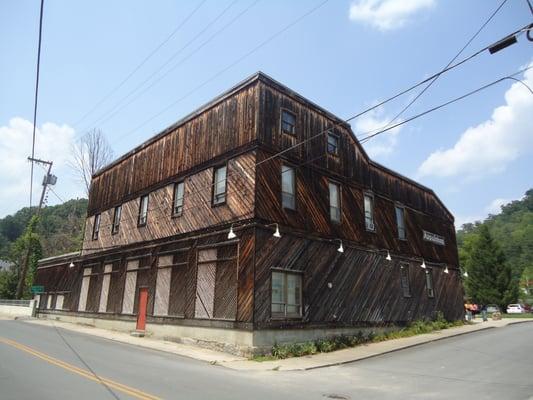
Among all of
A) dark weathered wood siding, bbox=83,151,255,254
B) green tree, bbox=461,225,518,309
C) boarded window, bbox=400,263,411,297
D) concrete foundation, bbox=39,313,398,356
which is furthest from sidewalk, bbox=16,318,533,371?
green tree, bbox=461,225,518,309

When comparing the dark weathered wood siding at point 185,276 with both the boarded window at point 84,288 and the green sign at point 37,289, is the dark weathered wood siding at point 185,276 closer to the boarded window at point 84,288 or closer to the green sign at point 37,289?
the boarded window at point 84,288

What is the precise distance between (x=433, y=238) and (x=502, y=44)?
22375 millimetres

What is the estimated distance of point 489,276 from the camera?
49781mm

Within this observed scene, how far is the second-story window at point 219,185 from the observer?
17578 mm

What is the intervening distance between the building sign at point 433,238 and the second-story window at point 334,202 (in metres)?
10.2

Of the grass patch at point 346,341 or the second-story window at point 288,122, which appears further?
the second-story window at point 288,122

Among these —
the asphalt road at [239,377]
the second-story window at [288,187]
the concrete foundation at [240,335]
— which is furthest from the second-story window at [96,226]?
the second-story window at [288,187]

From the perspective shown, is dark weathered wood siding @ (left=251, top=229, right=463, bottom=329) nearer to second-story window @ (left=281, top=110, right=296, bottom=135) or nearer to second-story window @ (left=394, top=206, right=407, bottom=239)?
second-story window @ (left=394, top=206, right=407, bottom=239)

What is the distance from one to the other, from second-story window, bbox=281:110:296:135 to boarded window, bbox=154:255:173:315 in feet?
27.4

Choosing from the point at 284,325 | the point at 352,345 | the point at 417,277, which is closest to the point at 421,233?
the point at 417,277

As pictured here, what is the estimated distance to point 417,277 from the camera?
975 inches

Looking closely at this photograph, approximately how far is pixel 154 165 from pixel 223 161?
7.13 meters

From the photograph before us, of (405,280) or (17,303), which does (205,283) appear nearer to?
(405,280)

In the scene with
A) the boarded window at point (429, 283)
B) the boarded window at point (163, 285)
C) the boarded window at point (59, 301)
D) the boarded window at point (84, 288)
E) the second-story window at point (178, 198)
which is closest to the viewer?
the boarded window at point (163, 285)
